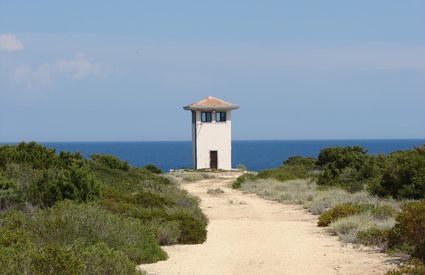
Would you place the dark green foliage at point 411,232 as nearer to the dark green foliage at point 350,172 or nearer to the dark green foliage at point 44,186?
the dark green foliage at point 44,186

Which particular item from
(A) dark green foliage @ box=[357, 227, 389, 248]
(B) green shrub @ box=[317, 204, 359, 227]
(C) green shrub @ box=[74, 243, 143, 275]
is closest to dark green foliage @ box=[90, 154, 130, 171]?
(B) green shrub @ box=[317, 204, 359, 227]

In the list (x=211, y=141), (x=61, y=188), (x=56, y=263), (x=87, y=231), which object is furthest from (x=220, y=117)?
(x=56, y=263)

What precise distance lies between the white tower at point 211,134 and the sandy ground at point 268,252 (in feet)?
84.6

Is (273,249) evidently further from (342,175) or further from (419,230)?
(342,175)

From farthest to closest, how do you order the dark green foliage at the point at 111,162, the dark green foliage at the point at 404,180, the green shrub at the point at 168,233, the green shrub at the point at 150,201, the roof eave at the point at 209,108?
1. the roof eave at the point at 209,108
2. the dark green foliage at the point at 111,162
3. the dark green foliage at the point at 404,180
4. the green shrub at the point at 150,201
5. the green shrub at the point at 168,233

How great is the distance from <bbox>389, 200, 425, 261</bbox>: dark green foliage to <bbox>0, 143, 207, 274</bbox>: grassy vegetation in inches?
181

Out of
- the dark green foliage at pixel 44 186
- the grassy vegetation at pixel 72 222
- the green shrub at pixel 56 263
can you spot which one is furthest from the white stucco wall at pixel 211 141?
the green shrub at pixel 56 263

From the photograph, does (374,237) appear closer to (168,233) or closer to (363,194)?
(168,233)

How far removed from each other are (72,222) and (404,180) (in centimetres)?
1535

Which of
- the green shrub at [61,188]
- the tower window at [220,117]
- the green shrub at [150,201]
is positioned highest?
the tower window at [220,117]

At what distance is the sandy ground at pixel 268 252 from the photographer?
40.2 feet

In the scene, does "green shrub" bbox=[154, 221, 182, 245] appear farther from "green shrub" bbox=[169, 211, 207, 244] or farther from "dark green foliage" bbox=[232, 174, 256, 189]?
"dark green foliage" bbox=[232, 174, 256, 189]

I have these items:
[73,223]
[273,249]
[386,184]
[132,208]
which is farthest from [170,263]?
[386,184]

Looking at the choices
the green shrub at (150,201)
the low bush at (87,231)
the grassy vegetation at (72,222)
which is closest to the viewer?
the grassy vegetation at (72,222)
